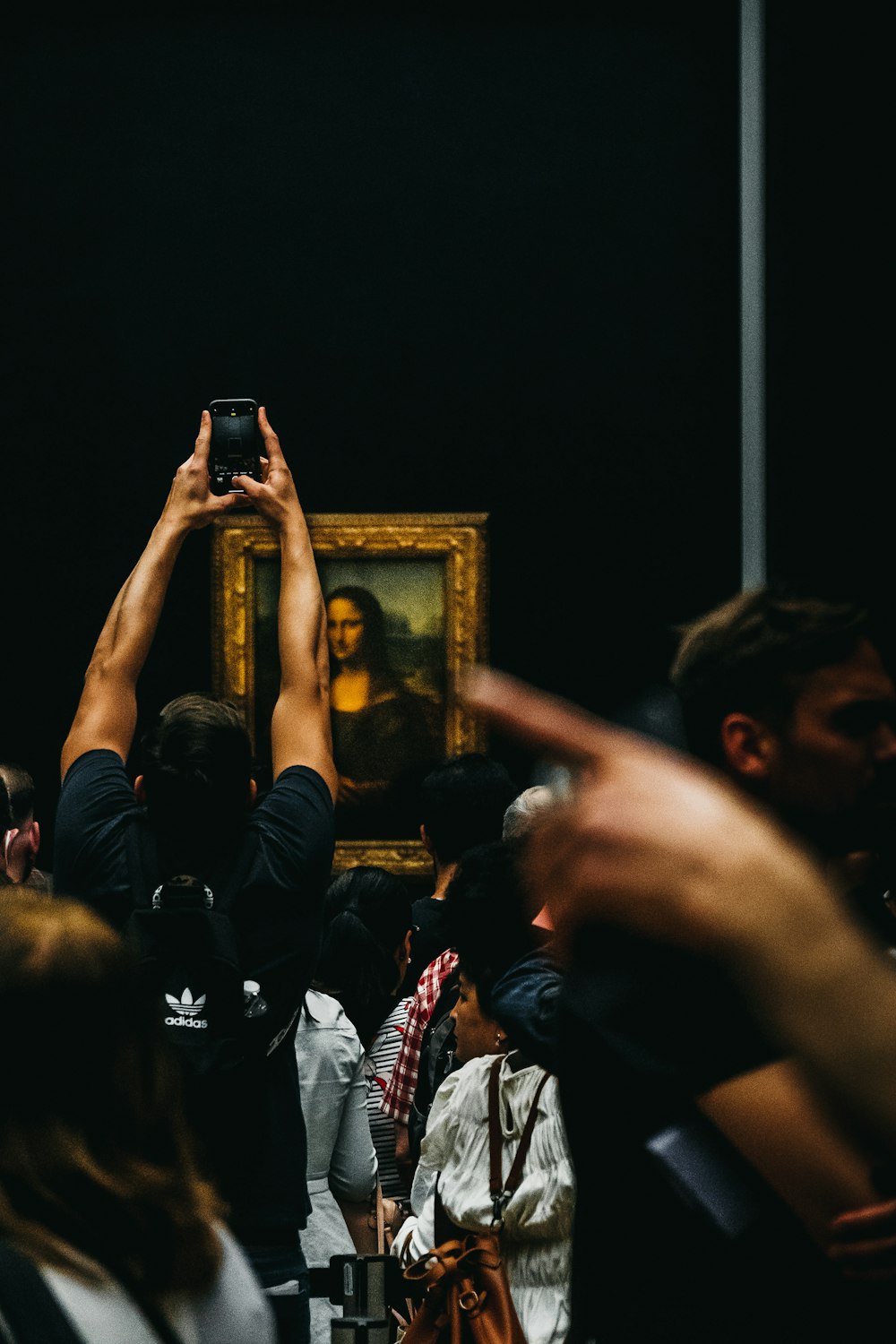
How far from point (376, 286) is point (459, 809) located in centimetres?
334

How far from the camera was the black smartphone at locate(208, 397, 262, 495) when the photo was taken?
12.5 ft

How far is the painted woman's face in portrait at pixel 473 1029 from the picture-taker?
12.5 feet

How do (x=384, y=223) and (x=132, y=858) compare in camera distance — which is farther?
(x=384, y=223)

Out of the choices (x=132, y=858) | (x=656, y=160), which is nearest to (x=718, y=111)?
(x=656, y=160)

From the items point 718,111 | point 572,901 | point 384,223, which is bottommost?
point 572,901

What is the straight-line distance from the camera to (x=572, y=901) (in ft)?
3.05

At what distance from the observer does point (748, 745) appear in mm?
1642

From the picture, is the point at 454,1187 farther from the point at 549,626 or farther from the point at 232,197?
the point at 232,197

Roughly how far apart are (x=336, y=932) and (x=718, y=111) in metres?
4.40

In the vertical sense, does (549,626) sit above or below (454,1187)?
above

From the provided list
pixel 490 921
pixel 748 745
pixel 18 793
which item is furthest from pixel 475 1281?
pixel 18 793

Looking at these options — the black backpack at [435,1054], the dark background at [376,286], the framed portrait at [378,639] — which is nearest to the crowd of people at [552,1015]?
the black backpack at [435,1054]

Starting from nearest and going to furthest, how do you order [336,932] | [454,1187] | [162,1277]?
[162,1277] < [454,1187] < [336,932]

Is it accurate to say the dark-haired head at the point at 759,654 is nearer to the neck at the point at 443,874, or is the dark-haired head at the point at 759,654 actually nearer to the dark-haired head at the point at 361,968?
the neck at the point at 443,874
